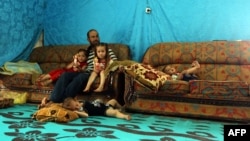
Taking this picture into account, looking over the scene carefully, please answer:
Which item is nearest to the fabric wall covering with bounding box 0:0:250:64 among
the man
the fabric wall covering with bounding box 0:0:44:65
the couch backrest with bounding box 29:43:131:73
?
the fabric wall covering with bounding box 0:0:44:65

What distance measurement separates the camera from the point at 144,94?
2.59 m

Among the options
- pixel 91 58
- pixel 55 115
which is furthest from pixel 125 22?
pixel 55 115

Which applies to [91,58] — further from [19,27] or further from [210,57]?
[19,27]

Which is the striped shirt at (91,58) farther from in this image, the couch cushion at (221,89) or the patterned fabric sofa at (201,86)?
the couch cushion at (221,89)

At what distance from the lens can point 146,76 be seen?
2.55 metres

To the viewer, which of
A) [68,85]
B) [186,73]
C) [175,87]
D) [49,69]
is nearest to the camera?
[175,87]

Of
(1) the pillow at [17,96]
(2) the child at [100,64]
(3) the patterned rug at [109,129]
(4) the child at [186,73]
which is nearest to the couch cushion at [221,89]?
(3) the patterned rug at [109,129]

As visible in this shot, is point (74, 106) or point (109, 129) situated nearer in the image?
point (109, 129)

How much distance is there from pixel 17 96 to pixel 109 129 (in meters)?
1.67

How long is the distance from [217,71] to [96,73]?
1391mm

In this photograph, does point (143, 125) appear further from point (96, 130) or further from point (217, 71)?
point (217, 71)

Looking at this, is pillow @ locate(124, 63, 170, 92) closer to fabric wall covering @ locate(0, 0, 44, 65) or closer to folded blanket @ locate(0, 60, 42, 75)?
folded blanket @ locate(0, 60, 42, 75)

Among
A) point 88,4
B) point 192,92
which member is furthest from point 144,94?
point 88,4

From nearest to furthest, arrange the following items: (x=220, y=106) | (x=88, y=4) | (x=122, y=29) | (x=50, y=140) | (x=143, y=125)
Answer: (x=50, y=140)
(x=143, y=125)
(x=220, y=106)
(x=122, y=29)
(x=88, y=4)
